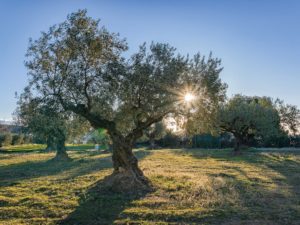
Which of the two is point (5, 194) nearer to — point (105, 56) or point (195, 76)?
point (105, 56)

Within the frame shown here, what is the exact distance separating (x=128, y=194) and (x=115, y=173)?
9.39 ft

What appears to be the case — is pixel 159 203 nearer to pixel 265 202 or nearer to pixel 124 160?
pixel 265 202

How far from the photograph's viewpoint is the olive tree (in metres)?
19.4

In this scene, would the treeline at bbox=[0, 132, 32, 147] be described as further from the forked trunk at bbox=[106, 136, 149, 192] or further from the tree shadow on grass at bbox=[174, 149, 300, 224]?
the tree shadow on grass at bbox=[174, 149, 300, 224]

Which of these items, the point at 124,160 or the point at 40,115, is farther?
the point at 124,160

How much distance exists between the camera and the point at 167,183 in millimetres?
22172

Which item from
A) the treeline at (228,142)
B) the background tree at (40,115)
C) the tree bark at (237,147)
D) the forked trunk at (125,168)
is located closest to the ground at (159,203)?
the forked trunk at (125,168)

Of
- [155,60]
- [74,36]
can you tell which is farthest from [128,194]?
[74,36]

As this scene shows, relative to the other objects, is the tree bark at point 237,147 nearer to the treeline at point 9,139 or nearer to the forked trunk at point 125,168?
the forked trunk at point 125,168

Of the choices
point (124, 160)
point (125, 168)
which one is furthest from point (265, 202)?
point (124, 160)

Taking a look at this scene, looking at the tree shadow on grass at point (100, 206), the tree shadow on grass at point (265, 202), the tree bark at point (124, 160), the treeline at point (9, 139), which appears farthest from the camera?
the treeline at point (9, 139)

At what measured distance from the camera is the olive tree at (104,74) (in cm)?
1938

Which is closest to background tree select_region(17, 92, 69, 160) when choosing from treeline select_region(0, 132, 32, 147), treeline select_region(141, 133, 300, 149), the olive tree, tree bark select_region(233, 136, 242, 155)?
the olive tree

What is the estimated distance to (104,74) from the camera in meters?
19.7
